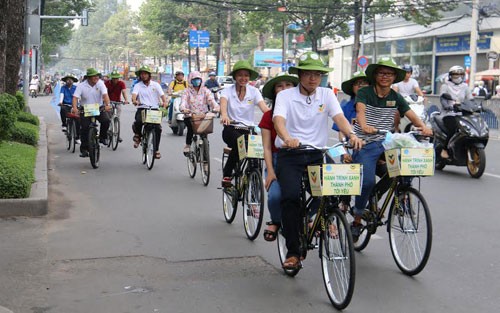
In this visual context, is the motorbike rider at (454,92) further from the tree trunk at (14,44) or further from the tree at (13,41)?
the tree trunk at (14,44)

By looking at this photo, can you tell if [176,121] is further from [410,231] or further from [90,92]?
[410,231]

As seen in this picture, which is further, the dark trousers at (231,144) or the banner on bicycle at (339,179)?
the dark trousers at (231,144)

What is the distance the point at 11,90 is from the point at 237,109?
10117mm

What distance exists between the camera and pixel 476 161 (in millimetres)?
12008

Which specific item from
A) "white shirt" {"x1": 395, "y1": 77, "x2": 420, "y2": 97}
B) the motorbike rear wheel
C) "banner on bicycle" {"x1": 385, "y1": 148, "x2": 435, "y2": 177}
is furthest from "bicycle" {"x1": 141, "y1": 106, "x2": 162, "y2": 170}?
"banner on bicycle" {"x1": 385, "y1": 148, "x2": 435, "y2": 177}

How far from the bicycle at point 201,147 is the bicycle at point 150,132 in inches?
42.7

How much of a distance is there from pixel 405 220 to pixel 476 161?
20.8ft

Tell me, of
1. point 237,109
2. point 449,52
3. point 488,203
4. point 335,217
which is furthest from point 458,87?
point 449,52

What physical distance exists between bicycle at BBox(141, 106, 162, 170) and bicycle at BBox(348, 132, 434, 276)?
7.06 m

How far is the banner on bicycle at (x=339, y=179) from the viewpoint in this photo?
5.20 metres

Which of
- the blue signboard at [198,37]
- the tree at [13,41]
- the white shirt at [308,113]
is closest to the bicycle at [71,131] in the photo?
the tree at [13,41]

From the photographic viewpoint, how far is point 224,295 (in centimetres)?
557

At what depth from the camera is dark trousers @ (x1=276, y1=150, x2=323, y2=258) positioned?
5.65m

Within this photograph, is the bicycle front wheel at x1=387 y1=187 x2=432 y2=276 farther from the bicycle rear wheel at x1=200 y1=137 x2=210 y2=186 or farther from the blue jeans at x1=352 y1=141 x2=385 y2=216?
the bicycle rear wheel at x1=200 y1=137 x2=210 y2=186
